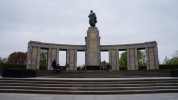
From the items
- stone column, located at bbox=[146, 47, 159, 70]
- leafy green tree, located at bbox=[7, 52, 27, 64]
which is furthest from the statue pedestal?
leafy green tree, located at bbox=[7, 52, 27, 64]

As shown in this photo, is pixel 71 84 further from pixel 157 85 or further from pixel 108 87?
pixel 157 85

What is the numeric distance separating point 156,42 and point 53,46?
20049mm

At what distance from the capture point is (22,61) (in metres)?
73.9

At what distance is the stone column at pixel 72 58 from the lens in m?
37.5

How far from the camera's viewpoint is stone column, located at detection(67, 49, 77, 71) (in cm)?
3750

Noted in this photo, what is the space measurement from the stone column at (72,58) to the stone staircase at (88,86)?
24436 mm

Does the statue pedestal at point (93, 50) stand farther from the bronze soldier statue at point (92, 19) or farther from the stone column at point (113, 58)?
the stone column at point (113, 58)

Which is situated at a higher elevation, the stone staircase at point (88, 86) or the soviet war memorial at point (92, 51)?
the soviet war memorial at point (92, 51)

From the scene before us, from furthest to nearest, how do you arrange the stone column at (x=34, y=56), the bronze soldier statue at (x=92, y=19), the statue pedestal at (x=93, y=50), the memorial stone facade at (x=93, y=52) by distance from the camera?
the stone column at (x=34, y=56), the bronze soldier statue at (x=92, y=19), the memorial stone facade at (x=93, y=52), the statue pedestal at (x=93, y=50)

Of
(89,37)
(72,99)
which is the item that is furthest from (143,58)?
(72,99)

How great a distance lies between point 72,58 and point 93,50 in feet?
22.7

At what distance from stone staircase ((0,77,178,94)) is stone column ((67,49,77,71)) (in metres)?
24.4

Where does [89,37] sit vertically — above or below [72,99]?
above

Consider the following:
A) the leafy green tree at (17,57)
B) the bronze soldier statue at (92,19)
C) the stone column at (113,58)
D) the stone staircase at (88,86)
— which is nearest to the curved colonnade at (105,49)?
the stone column at (113,58)
